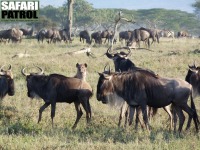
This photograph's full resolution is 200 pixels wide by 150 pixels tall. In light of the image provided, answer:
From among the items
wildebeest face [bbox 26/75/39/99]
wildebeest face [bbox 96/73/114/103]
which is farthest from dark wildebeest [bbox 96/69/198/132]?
wildebeest face [bbox 26/75/39/99]

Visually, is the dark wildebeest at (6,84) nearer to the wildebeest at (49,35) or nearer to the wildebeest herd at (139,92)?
the wildebeest herd at (139,92)

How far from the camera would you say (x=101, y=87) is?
7.27 metres

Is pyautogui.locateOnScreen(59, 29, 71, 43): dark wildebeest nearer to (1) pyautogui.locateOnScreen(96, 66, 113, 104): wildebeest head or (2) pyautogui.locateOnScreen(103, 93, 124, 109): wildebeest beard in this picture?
(2) pyautogui.locateOnScreen(103, 93, 124, 109): wildebeest beard

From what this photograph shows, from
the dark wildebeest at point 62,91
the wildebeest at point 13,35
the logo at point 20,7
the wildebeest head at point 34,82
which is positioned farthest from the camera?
the wildebeest at point 13,35

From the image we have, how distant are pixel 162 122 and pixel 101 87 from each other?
5.67 feet

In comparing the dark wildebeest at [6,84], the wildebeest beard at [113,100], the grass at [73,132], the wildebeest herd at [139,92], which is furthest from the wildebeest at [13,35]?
the wildebeest beard at [113,100]

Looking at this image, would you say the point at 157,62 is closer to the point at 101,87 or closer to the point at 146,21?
the point at 101,87

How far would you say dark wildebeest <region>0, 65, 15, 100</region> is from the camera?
8.88m

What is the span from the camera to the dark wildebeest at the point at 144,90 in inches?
286

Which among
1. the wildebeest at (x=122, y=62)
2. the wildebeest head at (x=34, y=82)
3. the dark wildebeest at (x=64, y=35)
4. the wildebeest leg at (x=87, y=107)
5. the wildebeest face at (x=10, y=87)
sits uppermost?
the wildebeest at (x=122, y=62)

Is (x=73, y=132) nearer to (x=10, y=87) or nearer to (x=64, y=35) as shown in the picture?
(x=10, y=87)

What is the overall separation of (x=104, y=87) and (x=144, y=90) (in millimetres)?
648

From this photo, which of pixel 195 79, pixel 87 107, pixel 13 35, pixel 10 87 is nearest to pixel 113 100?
pixel 87 107

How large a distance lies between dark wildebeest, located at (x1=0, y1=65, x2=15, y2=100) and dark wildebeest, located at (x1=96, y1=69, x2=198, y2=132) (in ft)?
7.63
